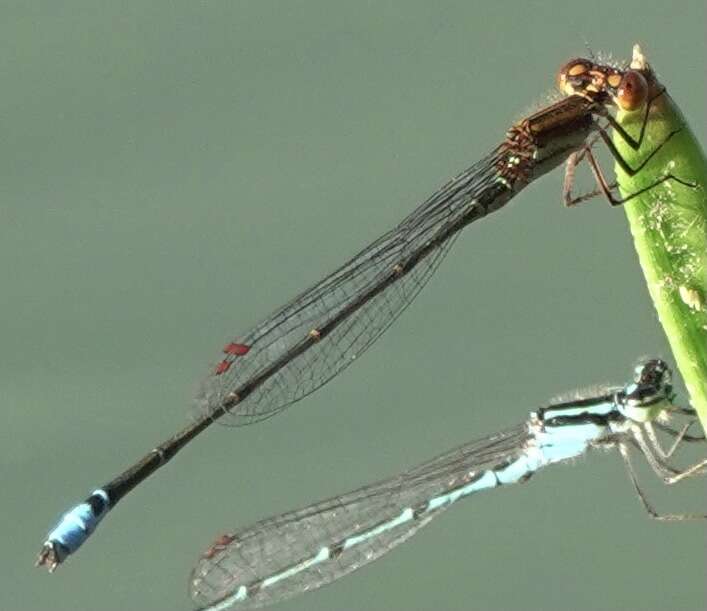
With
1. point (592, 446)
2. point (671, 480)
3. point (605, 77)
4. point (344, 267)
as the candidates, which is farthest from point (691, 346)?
point (344, 267)

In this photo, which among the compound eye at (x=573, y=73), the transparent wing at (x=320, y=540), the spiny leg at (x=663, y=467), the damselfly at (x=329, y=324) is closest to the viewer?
the compound eye at (x=573, y=73)

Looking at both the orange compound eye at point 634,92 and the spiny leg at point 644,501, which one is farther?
the spiny leg at point 644,501

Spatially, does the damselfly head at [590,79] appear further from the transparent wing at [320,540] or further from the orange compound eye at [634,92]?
the transparent wing at [320,540]

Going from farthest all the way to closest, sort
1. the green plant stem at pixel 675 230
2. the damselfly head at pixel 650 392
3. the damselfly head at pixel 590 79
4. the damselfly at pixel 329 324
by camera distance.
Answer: the damselfly at pixel 329 324
the damselfly head at pixel 650 392
the damselfly head at pixel 590 79
the green plant stem at pixel 675 230

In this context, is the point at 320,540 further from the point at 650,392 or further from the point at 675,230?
the point at 675,230

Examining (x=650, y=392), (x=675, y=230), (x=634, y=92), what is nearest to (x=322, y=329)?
(x=650, y=392)

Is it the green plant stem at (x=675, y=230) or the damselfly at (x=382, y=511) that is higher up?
the damselfly at (x=382, y=511)

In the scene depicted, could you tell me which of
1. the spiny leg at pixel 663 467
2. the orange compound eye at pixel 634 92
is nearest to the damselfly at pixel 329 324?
the spiny leg at pixel 663 467

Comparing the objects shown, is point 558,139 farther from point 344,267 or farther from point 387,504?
point 387,504
